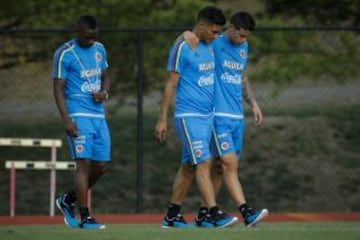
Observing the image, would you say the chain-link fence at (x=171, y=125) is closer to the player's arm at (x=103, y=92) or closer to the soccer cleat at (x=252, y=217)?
the player's arm at (x=103, y=92)

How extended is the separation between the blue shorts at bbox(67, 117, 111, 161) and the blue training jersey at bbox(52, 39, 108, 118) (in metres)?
0.08

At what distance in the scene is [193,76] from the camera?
12445 millimetres

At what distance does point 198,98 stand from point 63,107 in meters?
1.32

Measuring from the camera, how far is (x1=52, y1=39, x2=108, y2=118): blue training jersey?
1271 cm

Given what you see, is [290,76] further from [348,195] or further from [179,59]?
[179,59]

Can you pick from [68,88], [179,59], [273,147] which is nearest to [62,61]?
[68,88]

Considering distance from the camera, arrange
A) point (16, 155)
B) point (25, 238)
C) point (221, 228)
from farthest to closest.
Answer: point (16, 155)
point (221, 228)
point (25, 238)

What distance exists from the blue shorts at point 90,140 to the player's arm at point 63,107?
0.32 ft

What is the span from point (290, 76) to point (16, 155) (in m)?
4.22

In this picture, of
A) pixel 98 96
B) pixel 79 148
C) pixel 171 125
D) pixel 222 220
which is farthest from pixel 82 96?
pixel 171 125

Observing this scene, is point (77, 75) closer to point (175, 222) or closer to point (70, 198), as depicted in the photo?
point (70, 198)

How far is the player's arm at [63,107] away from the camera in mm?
12586

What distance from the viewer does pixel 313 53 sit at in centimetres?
1938

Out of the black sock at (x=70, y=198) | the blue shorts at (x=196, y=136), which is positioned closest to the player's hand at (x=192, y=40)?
the blue shorts at (x=196, y=136)
